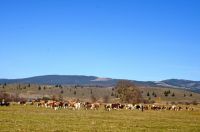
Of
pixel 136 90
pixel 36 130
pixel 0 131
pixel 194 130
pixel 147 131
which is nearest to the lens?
pixel 0 131

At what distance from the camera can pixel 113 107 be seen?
299 ft

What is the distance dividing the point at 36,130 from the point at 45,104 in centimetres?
5952

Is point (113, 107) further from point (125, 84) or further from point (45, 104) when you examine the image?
point (125, 84)

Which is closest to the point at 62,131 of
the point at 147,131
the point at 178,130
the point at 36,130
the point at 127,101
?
the point at 36,130

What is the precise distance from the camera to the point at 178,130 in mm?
35031

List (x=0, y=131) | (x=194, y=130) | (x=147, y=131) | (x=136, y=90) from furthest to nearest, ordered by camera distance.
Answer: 1. (x=136, y=90)
2. (x=194, y=130)
3. (x=147, y=131)
4. (x=0, y=131)

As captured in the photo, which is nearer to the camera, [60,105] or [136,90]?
[60,105]

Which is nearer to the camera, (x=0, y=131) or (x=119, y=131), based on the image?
(x=0, y=131)

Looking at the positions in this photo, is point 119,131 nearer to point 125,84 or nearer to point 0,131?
point 0,131

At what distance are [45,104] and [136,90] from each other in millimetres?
56158

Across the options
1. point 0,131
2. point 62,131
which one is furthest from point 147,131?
point 0,131

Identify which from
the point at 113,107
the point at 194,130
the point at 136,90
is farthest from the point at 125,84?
the point at 194,130

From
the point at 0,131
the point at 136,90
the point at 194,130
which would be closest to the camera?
the point at 0,131

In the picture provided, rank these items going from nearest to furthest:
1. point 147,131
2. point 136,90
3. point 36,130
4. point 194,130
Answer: point 36,130
point 147,131
point 194,130
point 136,90
